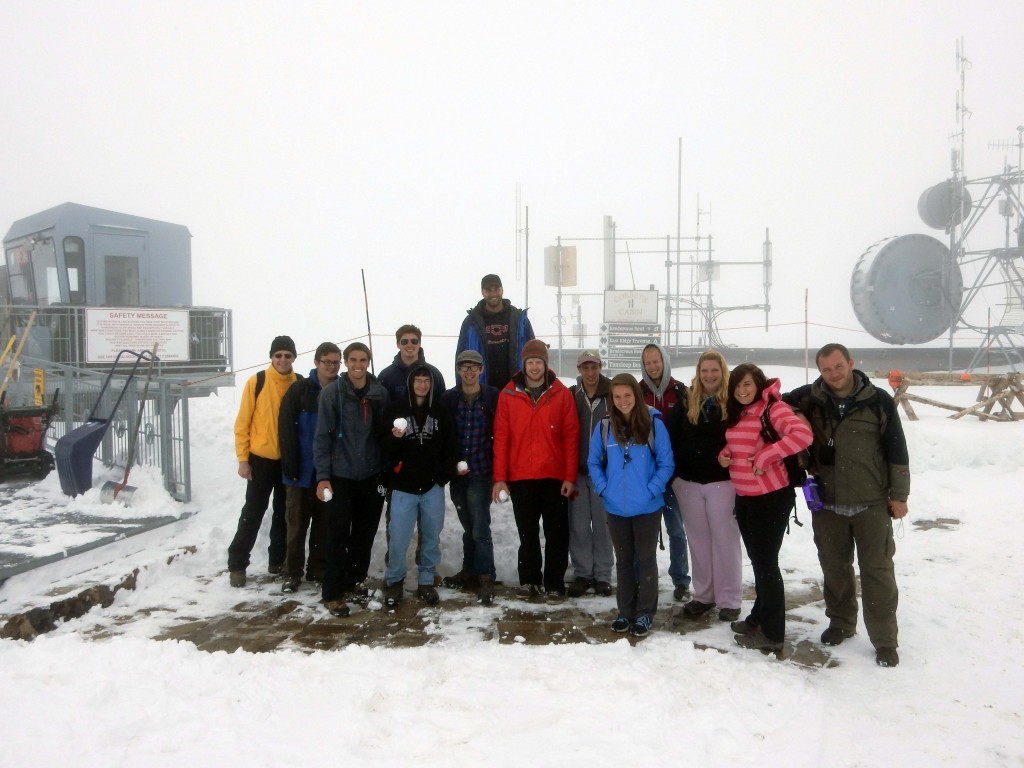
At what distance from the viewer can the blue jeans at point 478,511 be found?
5.57 meters

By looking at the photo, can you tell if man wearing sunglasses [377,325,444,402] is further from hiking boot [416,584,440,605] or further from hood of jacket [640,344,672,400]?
hood of jacket [640,344,672,400]

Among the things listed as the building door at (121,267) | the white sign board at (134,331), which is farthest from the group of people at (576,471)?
the building door at (121,267)

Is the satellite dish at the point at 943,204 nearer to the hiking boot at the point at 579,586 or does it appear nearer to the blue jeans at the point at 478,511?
the hiking boot at the point at 579,586

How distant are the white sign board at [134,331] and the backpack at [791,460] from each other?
11093 millimetres

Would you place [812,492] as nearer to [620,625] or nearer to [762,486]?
[762,486]

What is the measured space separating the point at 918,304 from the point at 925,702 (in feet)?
62.6

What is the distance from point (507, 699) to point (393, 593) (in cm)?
183

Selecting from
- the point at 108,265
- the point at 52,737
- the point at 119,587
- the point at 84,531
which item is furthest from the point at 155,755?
the point at 108,265

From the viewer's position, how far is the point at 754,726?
335cm

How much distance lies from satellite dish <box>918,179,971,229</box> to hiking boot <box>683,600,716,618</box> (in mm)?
18200

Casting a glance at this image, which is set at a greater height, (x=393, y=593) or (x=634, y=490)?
(x=634, y=490)

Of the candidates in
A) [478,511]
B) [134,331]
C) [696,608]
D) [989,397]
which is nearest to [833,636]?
[696,608]

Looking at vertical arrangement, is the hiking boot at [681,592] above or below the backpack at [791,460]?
below

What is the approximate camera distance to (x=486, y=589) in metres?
5.39
